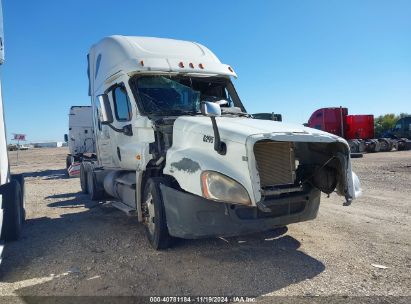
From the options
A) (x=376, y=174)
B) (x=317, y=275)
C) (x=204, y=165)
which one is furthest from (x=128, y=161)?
(x=376, y=174)

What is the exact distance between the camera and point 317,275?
13.8ft

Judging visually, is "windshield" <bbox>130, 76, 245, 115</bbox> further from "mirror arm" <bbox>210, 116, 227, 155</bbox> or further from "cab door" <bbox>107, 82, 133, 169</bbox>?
"mirror arm" <bbox>210, 116, 227, 155</bbox>

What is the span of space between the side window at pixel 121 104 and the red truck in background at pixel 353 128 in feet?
61.9

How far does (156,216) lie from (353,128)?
2355cm

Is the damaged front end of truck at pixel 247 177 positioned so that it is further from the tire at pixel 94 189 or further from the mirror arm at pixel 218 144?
the tire at pixel 94 189

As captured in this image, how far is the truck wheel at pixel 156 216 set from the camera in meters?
4.93

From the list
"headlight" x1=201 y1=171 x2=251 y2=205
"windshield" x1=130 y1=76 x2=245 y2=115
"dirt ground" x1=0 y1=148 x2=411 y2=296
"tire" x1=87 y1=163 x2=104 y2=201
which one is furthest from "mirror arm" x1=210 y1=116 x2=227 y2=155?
"tire" x1=87 y1=163 x2=104 y2=201

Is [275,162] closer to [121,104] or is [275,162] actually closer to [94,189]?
[121,104]

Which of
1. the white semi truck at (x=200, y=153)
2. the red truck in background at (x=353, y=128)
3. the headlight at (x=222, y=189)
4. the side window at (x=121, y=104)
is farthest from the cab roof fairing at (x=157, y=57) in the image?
the red truck in background at (x=353, y=128)

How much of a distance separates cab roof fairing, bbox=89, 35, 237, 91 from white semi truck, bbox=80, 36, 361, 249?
2cm

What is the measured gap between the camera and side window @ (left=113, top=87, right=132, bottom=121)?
20.7ft

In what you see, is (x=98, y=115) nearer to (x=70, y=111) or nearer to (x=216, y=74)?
(x=216, y=74)

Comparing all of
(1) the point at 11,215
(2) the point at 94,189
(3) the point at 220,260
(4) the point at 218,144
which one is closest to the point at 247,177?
(4) the point at 218,144

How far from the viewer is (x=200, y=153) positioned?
456 cm
